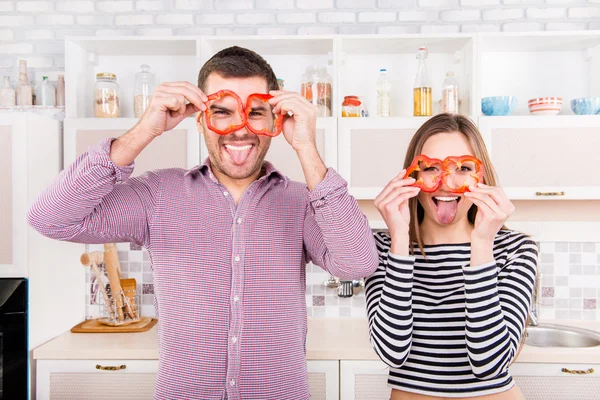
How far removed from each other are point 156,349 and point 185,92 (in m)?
1.27

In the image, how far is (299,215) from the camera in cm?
133

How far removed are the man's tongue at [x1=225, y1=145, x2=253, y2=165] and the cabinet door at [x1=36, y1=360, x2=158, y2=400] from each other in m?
1.20

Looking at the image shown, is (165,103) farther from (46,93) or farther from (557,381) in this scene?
(557,381)

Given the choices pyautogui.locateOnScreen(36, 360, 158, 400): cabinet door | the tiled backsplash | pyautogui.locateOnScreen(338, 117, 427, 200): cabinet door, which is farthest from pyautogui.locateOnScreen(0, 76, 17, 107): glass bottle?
pyautogui.locateOnScreen(338, 117, 427, 200): cabinet door

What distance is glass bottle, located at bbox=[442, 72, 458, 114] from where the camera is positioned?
2332mm

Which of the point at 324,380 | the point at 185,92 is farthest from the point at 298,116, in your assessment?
the point at 324,380

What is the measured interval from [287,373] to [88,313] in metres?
1.74

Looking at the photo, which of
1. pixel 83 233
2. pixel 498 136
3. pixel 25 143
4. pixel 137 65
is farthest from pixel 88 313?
pixel 498 136

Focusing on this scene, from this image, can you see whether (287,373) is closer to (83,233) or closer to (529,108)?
(83,233)

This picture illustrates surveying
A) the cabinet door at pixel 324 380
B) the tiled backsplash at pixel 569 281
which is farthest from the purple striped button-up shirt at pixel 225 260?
the tiled backsplash at pixel 569 281

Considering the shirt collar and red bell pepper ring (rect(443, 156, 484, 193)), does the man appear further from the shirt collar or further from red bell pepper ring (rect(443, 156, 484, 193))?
red bell pepper ring (rect(443, 156, 484, 193))

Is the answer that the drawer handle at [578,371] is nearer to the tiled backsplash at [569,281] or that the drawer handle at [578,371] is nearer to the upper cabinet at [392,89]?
the tiled backsplash at [569,281]

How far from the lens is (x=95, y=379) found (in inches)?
82.4

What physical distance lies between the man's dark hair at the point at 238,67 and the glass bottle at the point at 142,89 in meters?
1.19
